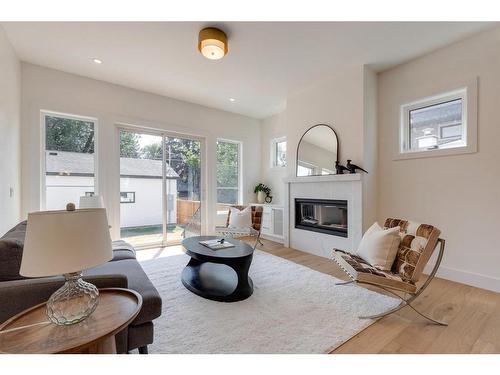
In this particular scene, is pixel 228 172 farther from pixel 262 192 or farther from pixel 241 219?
pixel 241 219

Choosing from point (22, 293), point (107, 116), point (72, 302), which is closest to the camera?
point (72, 302)

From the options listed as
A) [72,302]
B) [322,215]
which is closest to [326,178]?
[322,215]

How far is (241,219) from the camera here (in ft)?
13.4

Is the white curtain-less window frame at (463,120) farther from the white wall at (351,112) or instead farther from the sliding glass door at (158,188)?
the sliding glass door at (158,188)

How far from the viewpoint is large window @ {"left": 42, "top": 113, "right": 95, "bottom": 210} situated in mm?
3525

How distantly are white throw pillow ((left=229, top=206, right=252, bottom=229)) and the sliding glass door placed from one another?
111 cm

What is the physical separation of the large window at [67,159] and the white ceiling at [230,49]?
80 centimetres

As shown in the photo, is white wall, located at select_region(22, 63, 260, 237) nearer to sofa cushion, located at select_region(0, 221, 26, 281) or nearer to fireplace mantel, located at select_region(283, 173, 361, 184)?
fireplace mantel, located at select_region(283, 173, 361, 184)

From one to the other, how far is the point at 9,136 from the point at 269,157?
439 cm

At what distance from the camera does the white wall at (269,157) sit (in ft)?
17.7

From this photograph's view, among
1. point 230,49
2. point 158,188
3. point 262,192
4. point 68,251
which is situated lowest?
point 68,251

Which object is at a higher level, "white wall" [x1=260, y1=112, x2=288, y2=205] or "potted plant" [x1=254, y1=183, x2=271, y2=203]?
"white wall" [x1=260, y1=112, x2=288, y2=205]

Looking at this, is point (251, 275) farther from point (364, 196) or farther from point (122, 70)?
point (122, 70)

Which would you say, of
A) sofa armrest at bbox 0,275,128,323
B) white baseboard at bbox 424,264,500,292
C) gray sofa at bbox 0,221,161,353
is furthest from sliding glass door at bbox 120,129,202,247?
white baseboard at bbox 424,264,500,292
